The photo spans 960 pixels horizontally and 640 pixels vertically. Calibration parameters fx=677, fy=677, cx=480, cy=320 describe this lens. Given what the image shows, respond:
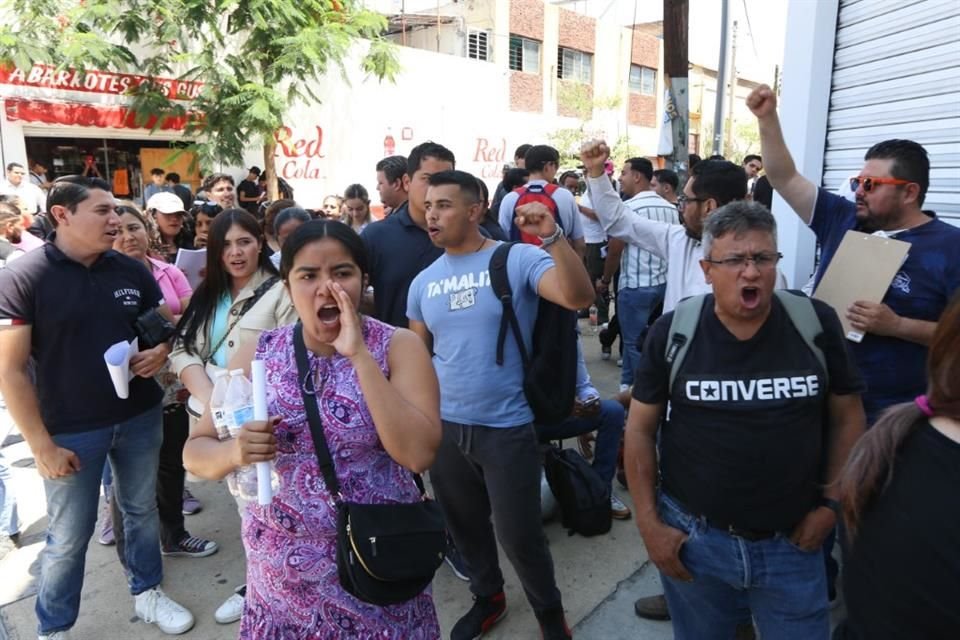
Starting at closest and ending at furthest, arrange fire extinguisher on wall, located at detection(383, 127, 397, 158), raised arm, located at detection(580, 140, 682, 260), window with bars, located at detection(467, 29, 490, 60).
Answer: raised arm, located at detection(580, 140, 682, 260)
fire extinguisher on wall, located at detection(383, 127, 397, 158)
window with bars, located at detection(467, 29, 490, 60)

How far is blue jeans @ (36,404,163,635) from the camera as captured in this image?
2.86 meters

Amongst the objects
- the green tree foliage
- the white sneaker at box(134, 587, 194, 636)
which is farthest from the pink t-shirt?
the green tree foliage

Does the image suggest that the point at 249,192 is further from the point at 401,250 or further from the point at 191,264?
the point at 401,250

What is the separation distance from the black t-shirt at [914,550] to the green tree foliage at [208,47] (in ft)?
38.5

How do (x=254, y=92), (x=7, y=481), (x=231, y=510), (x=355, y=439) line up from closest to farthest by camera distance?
(x=355, y=439), (x=7, y=481), (x=231, y=510), (x=254, y=92)

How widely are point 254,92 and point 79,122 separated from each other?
324 cm

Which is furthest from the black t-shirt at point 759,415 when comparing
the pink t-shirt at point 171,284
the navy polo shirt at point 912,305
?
the pink t-shirt at point 171,284

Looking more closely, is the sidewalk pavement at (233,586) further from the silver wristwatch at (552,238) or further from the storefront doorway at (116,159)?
the storefront doorway at (116,159)

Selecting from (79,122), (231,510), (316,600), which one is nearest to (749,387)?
(316,600)

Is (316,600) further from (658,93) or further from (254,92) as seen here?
Answer: (658,93)

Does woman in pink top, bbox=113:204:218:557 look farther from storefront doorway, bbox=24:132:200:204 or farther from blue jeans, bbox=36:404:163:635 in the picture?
storefront doorway, bbox=24:132:200:204

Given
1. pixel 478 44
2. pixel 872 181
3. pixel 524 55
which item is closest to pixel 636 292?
pixel 872 181

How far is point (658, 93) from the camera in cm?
3083

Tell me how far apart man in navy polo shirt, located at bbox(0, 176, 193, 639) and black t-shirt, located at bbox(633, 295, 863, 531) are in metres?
2.27
